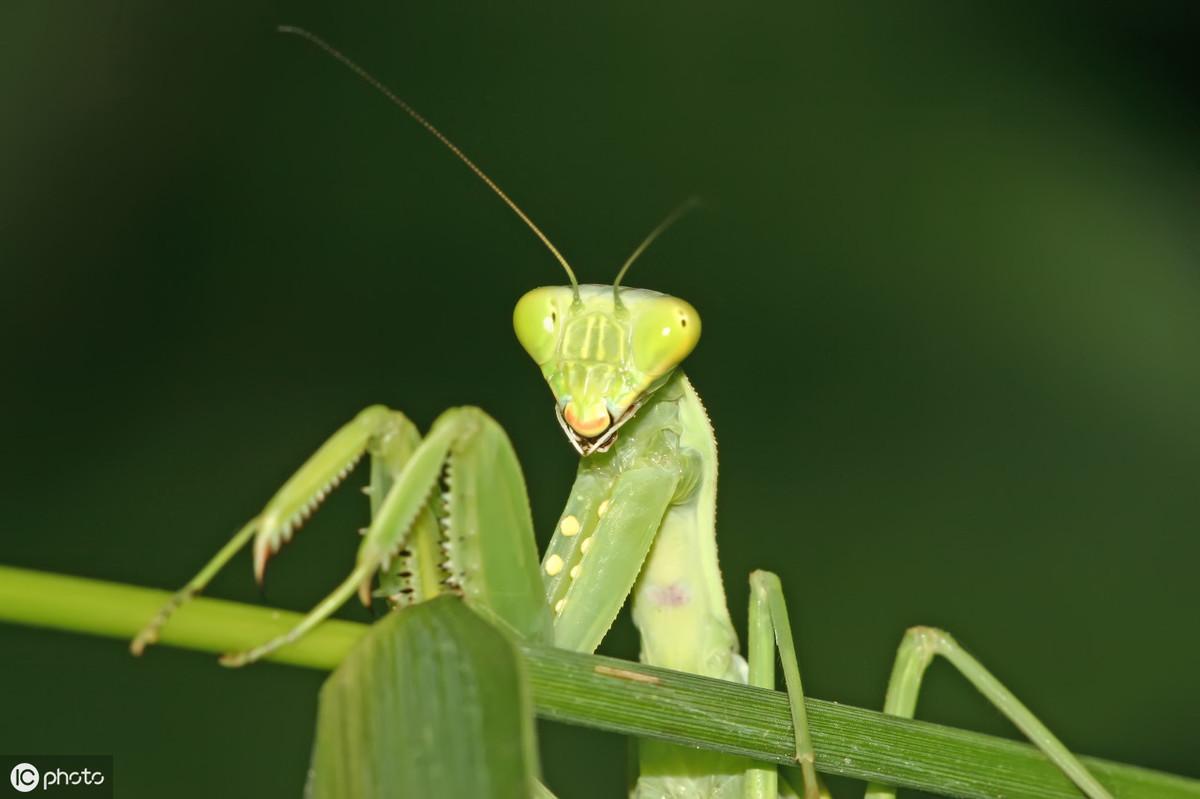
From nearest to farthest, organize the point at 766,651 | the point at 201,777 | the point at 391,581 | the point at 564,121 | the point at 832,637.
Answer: the point at 391,581
the point at 766,651
the point at 201,777
the point at 832,637
the point at 564,121

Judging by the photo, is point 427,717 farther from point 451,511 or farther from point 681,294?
point 681,294

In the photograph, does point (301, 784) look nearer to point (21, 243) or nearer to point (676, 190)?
point (21, 243)

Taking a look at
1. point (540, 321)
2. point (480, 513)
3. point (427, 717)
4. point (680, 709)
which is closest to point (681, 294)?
point (540, 321)

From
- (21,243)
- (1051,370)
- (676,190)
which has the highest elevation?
(676,190)

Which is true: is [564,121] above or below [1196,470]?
above

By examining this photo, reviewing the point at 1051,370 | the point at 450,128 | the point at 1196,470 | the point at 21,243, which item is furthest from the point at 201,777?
the point at 1196,470

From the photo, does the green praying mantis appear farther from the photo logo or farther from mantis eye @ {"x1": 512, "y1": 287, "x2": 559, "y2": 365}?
the photo logo

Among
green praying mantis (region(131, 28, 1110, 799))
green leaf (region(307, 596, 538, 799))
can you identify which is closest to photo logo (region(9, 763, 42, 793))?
green praying mantis (region(131, 28, 1110, 799))
